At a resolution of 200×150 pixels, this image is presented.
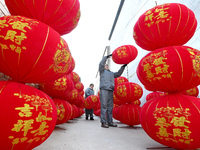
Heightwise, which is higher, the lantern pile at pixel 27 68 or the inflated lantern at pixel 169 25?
the inflated lantern at pixel 169 25

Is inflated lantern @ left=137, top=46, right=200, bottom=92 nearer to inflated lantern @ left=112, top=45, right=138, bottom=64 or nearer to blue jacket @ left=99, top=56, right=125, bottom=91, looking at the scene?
inflated lantern @ left=112, top=45, right=138, bottom=64

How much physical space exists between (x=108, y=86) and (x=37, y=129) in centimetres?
167

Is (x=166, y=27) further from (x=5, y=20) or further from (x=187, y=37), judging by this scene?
(x=5, y=20)

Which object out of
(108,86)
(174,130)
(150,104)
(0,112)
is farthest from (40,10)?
(108,86)

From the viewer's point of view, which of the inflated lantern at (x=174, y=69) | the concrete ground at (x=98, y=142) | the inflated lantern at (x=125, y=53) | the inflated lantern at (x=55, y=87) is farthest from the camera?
the inflated lantern at (x=125, y=53)

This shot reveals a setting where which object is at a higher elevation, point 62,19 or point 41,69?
point 62,19

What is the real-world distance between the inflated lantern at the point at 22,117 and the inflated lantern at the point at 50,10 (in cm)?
53

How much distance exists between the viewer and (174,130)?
849 millimetres

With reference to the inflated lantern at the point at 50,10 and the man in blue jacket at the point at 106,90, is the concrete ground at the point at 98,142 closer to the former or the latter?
the man in blue jacket at the point at 106,90

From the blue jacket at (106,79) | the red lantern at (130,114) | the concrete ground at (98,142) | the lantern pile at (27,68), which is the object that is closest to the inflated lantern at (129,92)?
the red lantern at (130,114)

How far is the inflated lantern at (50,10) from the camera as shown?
2.85 ft

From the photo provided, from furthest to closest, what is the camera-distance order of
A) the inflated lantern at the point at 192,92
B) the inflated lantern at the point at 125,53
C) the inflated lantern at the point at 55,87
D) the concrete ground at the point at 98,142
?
the inflated lantern at the point at 125,53, the inflated lantern at the point at 55,87, the inflated lantern at the point at 192,92, the concrete ground at the point at 98,142

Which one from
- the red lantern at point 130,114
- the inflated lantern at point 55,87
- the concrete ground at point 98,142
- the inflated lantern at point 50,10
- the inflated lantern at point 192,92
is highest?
the inflated lantern at point 50,10

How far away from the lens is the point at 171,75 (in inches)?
37.2
